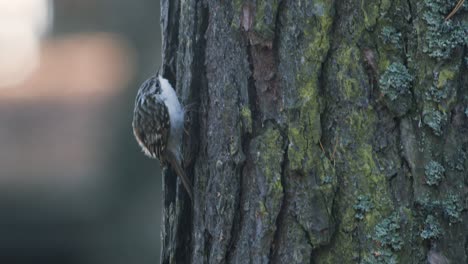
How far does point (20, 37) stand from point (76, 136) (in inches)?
44.7

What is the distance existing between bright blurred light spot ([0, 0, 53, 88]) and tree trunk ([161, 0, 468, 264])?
5081 mm

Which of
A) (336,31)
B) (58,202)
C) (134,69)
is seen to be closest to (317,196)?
(336,31)

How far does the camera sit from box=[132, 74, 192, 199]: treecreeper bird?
2730 millimetres

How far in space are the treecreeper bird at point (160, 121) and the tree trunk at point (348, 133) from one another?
0.44m

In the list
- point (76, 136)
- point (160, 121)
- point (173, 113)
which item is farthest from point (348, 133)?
point (76, 136)

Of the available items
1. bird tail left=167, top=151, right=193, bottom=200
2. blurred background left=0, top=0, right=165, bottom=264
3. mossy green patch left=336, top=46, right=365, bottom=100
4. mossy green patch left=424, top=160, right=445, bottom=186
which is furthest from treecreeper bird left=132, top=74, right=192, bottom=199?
blurred background left=0, top=0, right=165, bottom=264

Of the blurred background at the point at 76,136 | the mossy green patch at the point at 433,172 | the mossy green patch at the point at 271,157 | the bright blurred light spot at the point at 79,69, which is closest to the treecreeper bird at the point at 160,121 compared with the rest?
the mossy green patch at the point at 271,157

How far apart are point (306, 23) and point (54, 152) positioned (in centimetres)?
581

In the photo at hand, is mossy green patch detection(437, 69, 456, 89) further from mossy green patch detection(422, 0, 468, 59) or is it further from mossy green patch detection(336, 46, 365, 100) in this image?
mossy green patch detection(336, 46, 365, 100)

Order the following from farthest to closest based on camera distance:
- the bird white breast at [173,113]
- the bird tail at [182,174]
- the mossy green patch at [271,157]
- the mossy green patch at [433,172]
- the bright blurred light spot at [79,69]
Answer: the bright blurred light spot at [79,69] → the bird white breast at [173,113] → the bird tail at [182,174] → the mossy green patch at [271,157] → the mossy green patch at [433,172]

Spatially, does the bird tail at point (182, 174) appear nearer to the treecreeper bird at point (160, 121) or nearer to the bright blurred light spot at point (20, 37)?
the treecreeper bird at point (160, 121)

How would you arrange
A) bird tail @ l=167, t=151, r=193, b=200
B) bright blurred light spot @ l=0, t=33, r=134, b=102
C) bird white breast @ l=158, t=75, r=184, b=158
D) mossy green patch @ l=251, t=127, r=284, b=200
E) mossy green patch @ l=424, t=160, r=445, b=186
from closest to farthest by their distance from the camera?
1. mossy green patch @ l=424, t=160, r=445, b=186
2. mossy green patch @ l=251, t=127, r=284, b=200
3. bird tail @ l=167, t=151, r=193, b=200
4. bird white breast @ l=158, t=75, r=184, b=158
5. bright blurred light spot @ l=0, t=33, r=134, b=102

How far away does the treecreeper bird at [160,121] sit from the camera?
2.73 metres

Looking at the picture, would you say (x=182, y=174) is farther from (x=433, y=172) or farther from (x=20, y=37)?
(x=20, y=37)
